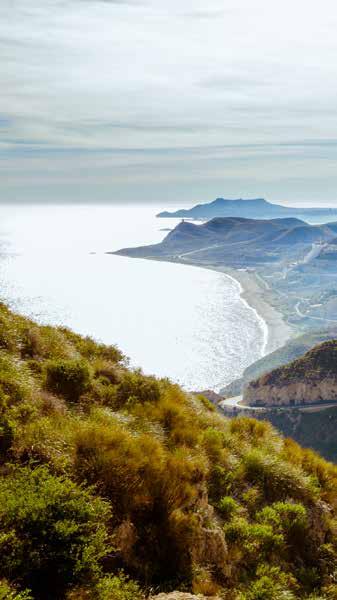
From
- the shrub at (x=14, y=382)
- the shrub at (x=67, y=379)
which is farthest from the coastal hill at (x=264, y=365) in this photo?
the shrub at (x=14, y=382)

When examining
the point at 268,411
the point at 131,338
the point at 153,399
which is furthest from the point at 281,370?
the point at 153,399

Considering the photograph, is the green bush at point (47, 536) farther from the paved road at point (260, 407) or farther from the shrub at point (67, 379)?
the paved road at point (260, 407)

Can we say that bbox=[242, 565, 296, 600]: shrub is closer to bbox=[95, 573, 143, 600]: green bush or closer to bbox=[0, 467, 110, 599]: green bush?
bbox=[95, 573, 143, 600]: green bush

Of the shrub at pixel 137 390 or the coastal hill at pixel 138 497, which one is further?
the shrub at pixel 137 390

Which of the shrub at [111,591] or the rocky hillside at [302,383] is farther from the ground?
the shrub at [111,591]

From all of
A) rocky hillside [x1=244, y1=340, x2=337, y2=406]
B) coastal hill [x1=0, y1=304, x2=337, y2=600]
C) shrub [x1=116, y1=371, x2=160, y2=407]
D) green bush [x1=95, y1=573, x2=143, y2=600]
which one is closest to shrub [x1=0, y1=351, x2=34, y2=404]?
coastal hill [x1=0, y1=304, x2=337, y2=600]
